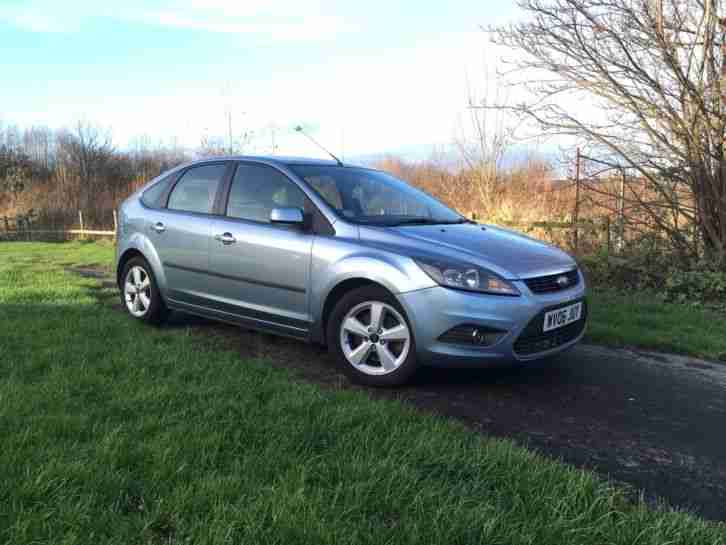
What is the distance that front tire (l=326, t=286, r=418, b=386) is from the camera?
3.85m

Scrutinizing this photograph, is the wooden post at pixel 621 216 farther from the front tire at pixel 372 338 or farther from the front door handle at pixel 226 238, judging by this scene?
the front door handle at pixel 226 238

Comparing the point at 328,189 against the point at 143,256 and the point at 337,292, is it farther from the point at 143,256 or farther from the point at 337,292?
the point at 143,256

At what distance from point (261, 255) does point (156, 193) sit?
70.0 inches

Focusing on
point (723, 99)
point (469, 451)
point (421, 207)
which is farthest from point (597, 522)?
point (723, 99)

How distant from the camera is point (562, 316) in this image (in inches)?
157

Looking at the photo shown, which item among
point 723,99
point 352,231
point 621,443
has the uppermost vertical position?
point 723,99

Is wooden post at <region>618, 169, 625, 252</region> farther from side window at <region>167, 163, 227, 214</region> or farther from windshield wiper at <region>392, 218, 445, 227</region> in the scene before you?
side window at <region>167, 163, 227, 214</region>

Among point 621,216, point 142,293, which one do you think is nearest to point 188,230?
point 142,293

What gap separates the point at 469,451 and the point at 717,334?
13.4 ft

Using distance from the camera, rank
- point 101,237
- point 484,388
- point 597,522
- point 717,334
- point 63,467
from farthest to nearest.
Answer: point 101,237 < point 717,334 < point 484,388 < point 63,467 < point 597,522

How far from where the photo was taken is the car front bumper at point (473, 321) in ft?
11.9

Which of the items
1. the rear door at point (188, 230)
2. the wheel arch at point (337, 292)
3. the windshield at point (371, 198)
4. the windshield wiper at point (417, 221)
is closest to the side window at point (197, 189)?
the rear door at point (188, 230)

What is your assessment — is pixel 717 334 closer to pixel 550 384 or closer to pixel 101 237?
pixel 550 384

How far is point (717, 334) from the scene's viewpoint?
565cm
